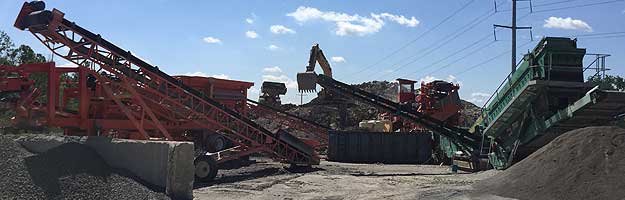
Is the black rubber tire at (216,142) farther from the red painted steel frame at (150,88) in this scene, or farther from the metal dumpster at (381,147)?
the metal dumpster at (381,147)

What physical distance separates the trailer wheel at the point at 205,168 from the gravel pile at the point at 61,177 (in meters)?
6.29

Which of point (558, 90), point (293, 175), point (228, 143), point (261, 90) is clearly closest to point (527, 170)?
point (558, 90)

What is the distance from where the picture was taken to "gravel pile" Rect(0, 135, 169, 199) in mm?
8398

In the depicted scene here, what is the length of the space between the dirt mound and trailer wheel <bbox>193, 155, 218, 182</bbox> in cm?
782

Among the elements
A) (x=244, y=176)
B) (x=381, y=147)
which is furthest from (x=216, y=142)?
(x=381, y=147)

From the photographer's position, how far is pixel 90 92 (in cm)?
1766

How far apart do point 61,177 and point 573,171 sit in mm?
9305

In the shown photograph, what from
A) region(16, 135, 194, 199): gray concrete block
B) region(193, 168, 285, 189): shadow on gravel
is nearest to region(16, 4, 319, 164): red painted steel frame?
region(193, 168, 285, 189): shadow on gravel

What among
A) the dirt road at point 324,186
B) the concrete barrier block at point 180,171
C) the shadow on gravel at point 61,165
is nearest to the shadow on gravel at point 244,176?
the dirt road at point 324,186

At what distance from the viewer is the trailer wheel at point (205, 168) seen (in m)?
16.6

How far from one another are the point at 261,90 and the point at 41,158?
28.9 meters

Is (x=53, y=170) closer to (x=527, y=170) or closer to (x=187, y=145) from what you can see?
(x=187, y=145)

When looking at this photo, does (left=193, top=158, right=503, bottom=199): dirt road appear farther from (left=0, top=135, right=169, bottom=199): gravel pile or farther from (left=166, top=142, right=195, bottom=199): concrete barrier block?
(left=0, top=135, right=169, bottom=199): gravel pile

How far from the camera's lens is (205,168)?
54.9 ft
